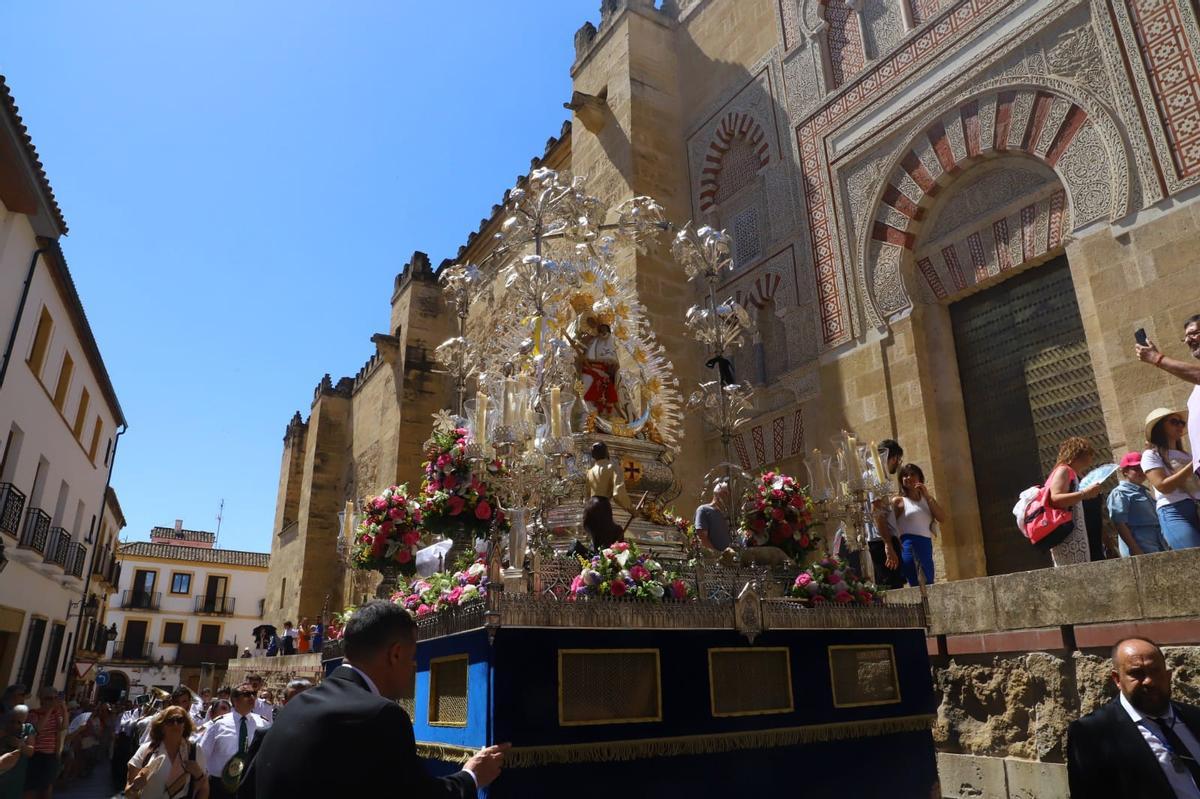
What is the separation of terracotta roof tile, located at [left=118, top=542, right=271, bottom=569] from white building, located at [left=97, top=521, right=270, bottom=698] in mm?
41

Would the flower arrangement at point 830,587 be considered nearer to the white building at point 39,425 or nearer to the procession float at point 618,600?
the procession float at point 618,600

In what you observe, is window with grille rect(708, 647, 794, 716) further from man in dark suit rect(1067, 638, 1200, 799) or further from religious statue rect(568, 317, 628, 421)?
religious statue rect(568, 317, 628, 421)

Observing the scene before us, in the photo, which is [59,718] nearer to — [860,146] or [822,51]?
[860,146]

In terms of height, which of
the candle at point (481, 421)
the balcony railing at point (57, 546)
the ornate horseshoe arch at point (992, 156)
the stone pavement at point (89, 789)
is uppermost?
the ornate horseshoe arch at point (992, 156)

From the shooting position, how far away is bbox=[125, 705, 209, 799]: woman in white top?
349 cm

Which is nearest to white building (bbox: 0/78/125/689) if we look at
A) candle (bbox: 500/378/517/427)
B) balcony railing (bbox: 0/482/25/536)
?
balcony railing (bbox: 0/482/25/536)

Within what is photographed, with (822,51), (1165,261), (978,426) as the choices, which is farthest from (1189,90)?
(822,51)

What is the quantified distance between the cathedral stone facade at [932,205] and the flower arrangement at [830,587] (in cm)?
298

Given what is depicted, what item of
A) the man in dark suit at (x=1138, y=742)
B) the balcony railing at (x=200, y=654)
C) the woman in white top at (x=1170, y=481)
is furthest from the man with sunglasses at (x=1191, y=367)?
the balcony railing at (x=200, y=654)

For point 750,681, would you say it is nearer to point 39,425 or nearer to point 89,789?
point 89,789

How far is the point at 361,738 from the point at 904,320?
703 cm

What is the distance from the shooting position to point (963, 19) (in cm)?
738

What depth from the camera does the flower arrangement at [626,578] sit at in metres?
3.12

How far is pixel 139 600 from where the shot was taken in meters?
31.8
